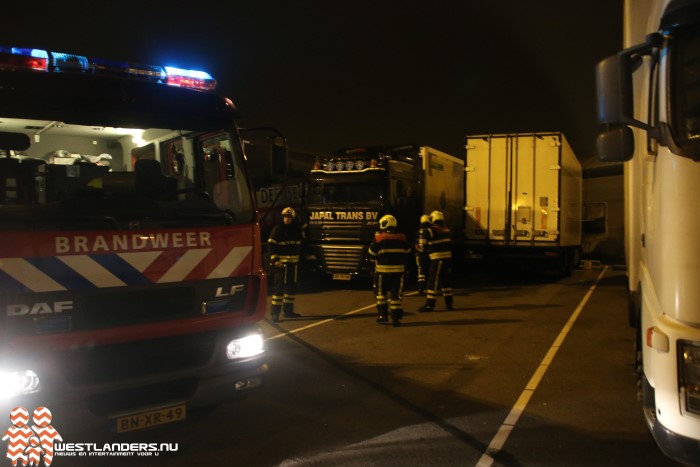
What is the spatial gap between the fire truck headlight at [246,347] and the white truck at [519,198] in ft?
37.9

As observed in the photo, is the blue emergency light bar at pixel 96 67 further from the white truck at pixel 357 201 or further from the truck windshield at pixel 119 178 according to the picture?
the white truck at pixel 357 201

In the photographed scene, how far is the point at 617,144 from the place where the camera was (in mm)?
3338

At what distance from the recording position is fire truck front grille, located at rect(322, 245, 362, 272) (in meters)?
12.6

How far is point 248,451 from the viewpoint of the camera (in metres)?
4.16

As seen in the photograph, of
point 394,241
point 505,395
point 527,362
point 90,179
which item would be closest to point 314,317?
point 394,241

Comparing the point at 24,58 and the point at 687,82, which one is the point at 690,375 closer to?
the point at 687,82

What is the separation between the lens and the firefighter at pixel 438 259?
9.81m

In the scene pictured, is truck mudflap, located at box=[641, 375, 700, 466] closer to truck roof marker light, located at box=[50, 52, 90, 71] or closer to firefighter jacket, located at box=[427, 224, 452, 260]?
truck roof marker light, located at box=[50, 52, 90, 71]

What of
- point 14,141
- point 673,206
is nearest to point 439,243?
point 673,206

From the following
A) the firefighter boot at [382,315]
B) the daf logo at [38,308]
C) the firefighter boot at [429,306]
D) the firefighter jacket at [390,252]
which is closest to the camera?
the daf logo at [38,308]

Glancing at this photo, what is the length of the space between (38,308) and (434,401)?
3496 mm

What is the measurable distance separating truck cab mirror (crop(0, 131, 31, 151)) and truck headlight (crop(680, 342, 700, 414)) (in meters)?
4.14

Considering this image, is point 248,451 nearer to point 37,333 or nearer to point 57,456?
point 57,456

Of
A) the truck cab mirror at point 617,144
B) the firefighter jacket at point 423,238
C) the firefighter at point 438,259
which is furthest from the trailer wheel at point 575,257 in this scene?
the truck cab mirror at point 617,144
